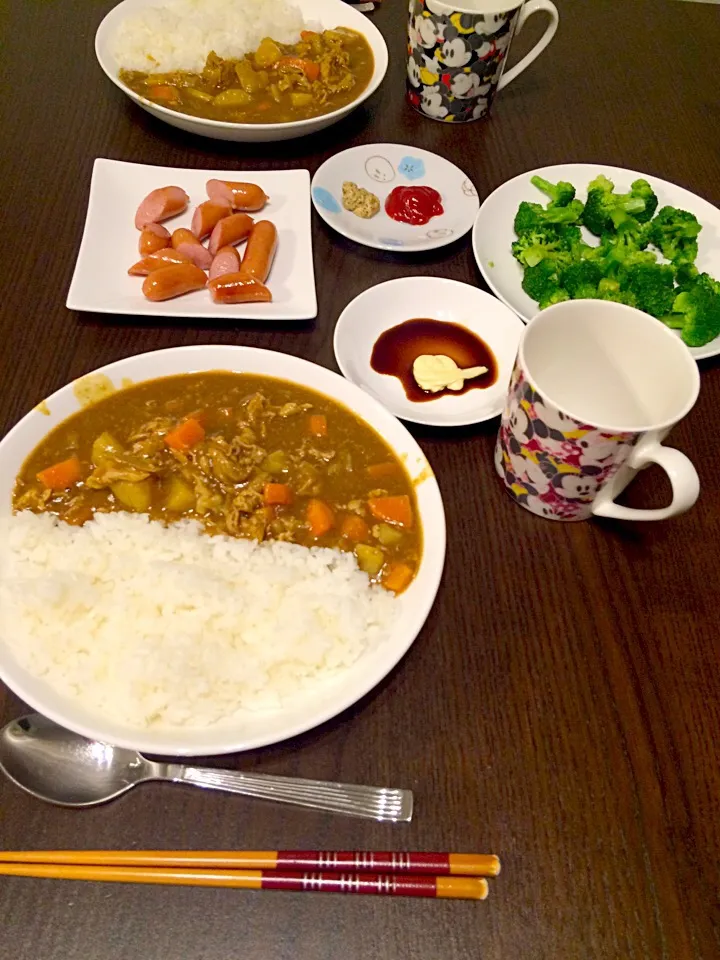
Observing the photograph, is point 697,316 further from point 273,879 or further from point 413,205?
point 273,879

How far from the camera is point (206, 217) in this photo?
215cm

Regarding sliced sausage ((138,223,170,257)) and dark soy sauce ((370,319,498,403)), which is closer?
dark soy sauce ((370,319,498,403))

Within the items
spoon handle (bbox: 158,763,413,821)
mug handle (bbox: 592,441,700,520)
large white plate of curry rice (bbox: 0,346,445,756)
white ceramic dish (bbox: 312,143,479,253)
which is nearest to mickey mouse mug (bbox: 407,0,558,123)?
white ceramic dish (bbox: 312,143,479,253)

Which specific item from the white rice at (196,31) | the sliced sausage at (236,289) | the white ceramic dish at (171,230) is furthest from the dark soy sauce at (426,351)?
the white rice at (196,31)

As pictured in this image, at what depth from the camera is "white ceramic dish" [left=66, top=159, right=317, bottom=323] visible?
1951 mm

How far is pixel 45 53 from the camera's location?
2.81 m

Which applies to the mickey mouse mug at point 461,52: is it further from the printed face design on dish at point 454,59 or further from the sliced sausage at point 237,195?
the sliced sausage at point 237,195

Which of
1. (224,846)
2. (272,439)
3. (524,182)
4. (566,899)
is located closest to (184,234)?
(272,439)

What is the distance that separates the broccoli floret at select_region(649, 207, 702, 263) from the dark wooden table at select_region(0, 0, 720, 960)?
0.46 meters

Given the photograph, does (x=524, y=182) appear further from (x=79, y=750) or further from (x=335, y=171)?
(x=79, y=750)

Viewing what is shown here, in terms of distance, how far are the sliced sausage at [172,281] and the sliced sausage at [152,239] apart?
5.1 inches

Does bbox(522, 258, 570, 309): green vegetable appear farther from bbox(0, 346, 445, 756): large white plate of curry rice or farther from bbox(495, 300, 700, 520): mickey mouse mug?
bbox(0, 346, 445, 756): large white plate of curry rice

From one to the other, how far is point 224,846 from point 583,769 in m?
0.70

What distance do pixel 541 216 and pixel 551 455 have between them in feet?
3.51
